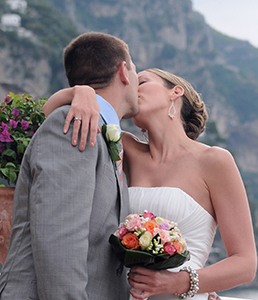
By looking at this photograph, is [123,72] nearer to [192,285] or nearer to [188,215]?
[188,215]

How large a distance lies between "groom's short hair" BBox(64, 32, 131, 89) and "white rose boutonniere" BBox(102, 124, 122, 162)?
0.33m

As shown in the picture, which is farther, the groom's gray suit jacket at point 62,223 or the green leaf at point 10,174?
the green leaf at point 10,174

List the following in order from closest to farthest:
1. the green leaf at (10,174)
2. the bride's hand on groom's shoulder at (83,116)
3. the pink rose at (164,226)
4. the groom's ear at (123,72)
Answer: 1. the bride's hand on groom's shoulder at (83,116)
2. the pink rose at (164,226)
3. the groom's ear at (123,72)
4. the green leaf at (10,174)

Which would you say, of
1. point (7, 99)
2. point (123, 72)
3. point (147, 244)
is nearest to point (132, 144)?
point (123, 72)

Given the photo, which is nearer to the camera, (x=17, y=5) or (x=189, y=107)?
(x=189, y=107)

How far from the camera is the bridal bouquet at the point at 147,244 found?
1423 mm

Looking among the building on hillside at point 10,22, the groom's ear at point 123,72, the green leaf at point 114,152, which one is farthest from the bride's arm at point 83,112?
the building on hillside at point 10,22

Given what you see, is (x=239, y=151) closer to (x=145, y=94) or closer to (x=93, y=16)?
(x=93, y=16)

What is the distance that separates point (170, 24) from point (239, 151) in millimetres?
21831

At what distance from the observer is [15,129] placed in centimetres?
246

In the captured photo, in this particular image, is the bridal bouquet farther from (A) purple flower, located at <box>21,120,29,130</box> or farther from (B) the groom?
(A) purple flower, located at <box>21,120,29,130</box>

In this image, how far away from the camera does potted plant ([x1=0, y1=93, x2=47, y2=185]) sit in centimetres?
235

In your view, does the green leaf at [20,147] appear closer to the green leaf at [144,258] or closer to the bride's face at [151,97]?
A: the bride's face at [151,97]

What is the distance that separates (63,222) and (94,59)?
0.91 m
